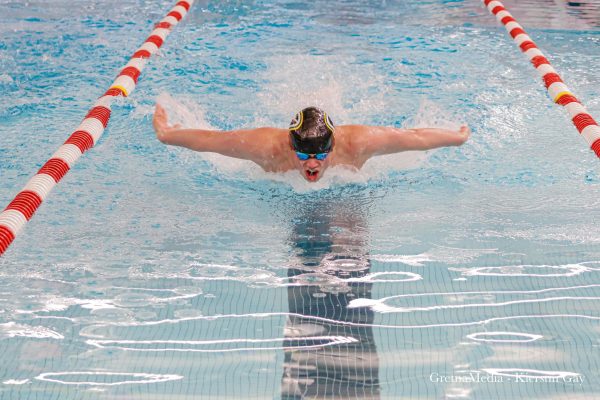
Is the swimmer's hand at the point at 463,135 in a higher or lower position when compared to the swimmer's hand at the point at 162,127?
lower

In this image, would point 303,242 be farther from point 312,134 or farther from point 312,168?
point 312,134

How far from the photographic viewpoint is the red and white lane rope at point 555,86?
420 centimetres

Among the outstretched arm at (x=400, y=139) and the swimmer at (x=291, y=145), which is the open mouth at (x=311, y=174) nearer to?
the swimmer at (x=291, y=145)

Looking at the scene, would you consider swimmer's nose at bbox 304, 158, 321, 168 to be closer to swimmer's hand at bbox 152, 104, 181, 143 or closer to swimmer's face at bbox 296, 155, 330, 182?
swimmer's face at bbox 296, 155, 330, 182

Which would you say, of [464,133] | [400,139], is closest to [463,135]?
[464,133]

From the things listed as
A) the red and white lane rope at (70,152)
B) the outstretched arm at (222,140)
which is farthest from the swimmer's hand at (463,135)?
the red and white lane rope at (70,152)

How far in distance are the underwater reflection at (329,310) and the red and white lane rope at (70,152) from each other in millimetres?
1082

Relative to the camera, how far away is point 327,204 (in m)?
3.89

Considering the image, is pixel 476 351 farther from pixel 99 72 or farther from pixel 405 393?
pixel 99 72

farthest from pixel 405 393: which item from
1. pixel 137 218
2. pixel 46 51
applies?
pixel 46 51

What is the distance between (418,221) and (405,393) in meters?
1.38

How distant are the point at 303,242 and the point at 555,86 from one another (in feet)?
8.26

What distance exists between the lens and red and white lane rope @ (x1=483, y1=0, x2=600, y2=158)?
13.8 feet

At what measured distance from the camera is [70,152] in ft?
12.6
